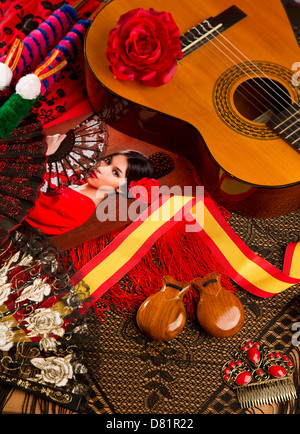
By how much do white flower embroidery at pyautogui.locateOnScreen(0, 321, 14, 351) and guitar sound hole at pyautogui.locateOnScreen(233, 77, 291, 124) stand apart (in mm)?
850

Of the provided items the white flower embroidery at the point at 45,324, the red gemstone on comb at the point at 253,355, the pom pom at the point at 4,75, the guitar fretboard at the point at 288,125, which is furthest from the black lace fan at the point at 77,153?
the red gemstone on comb at the point at 253,355

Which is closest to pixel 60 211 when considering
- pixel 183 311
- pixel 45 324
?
pixel 45 324

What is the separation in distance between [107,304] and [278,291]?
0.45 m

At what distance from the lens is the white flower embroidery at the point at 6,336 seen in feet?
3.64

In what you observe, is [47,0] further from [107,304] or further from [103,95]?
[107,304]

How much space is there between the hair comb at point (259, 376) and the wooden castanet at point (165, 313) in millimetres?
169

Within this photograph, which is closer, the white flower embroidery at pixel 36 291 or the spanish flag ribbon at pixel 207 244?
the white flower embroidery at pixel 36 291

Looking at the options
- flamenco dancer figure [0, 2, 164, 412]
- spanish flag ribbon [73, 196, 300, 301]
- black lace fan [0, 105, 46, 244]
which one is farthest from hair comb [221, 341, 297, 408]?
black lace fan [0, 105, 46, 244]

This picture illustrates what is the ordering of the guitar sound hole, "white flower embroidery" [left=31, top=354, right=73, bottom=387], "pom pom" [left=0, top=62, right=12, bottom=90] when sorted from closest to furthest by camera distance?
"white flower embroidery" [left=31, top=354, right=73, bottom=387] → "pom pom" [left=0, top=62, right=12, bottom=90] → the guitar sound hole

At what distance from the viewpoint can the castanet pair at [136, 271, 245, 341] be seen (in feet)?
3.77

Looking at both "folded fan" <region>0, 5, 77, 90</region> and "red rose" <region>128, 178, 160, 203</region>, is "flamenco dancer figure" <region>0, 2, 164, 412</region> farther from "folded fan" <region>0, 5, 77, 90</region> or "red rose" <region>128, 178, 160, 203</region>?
"red rose" <region>128, 178, 160, 203</region>

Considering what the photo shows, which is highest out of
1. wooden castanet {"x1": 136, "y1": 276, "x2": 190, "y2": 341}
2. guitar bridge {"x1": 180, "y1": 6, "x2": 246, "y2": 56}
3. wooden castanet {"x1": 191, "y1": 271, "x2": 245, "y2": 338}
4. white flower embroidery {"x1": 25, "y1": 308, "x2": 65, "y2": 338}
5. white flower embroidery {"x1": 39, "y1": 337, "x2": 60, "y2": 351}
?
guitar bridge {"x1": 180, "y1": 6, "x2": 246, "y2": 56}

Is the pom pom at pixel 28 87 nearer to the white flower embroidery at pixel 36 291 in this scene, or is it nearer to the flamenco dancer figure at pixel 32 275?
the flamenco dancer figure at pixel 32 275

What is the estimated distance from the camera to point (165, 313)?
1.15 metres
